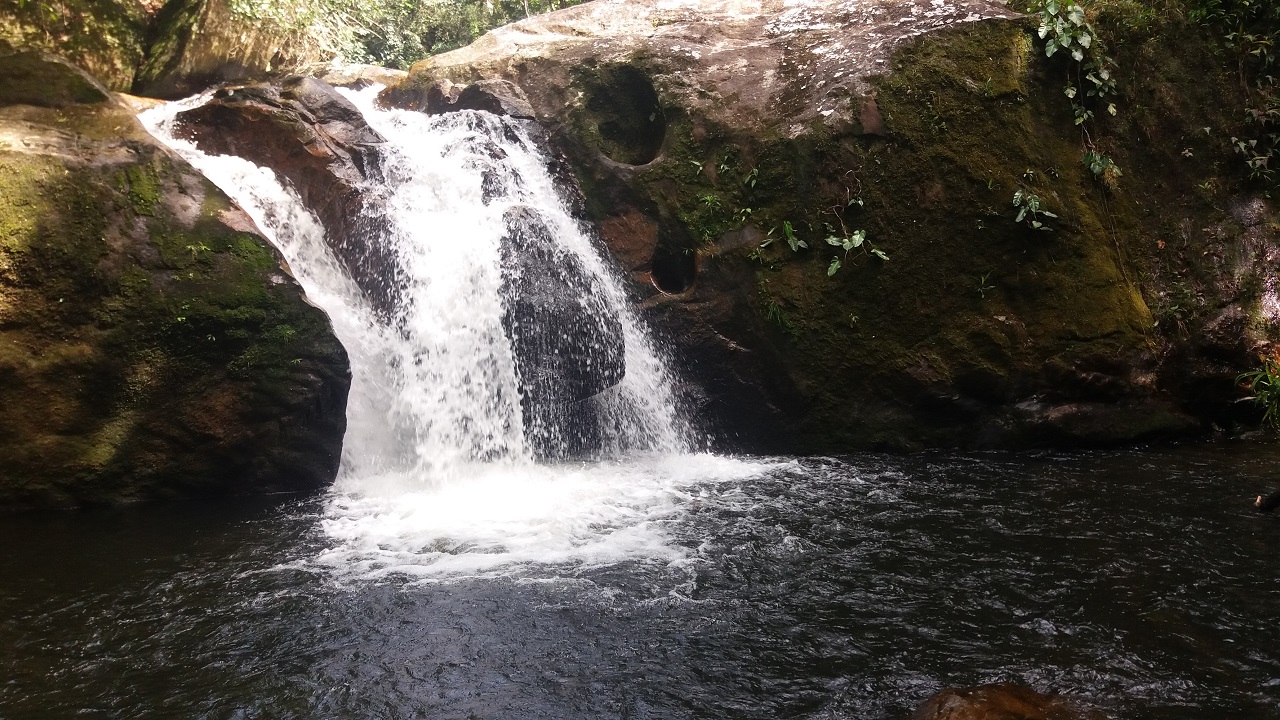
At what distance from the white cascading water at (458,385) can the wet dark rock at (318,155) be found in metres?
0.16

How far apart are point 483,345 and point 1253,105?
9.01 meters

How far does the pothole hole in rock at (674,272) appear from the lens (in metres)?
9.23

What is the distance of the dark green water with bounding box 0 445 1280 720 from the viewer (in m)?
3.60

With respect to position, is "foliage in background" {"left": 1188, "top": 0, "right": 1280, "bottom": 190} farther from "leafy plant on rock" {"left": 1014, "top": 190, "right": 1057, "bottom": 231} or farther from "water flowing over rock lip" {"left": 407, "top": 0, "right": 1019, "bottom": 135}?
"leafy plant on rock" {"left": 1014, "top": 190, "right": 1057, "bottom": 231}

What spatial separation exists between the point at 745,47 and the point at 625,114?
5.78ft

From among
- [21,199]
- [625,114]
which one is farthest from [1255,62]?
[21,199]

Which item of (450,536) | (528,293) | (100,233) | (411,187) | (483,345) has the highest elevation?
(411,187)

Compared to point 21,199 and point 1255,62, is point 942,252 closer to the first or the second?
point 1255,62

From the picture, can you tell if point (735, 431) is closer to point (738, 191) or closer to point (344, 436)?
point (738, 191)

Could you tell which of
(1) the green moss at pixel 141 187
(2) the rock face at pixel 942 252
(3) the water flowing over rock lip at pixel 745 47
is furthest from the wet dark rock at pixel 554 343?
(1) the green moss at pixel 141 187

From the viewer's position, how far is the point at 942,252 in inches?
322

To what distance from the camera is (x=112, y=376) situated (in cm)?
675

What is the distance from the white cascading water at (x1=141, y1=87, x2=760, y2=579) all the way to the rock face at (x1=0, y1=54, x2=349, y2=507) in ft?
2.56

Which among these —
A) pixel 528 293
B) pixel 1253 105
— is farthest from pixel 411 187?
pixel 1253 105
